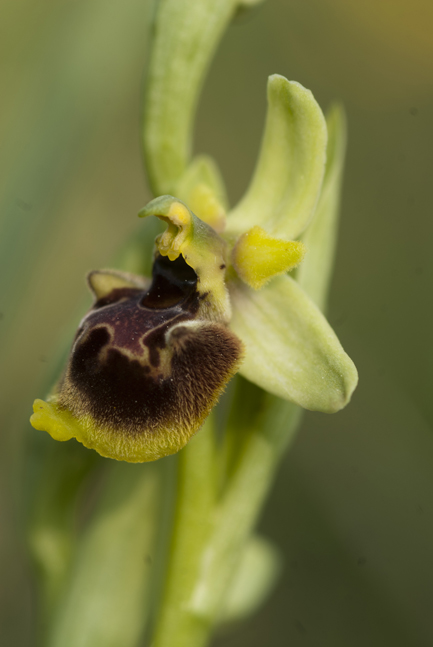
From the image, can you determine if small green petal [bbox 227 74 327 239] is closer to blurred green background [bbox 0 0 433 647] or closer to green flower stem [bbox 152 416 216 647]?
green flower stem [bbox 152 416 216 647]

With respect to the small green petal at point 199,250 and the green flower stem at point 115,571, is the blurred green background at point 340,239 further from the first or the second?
the small green petal at point 199,250

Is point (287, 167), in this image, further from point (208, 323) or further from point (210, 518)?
point (210, 518)

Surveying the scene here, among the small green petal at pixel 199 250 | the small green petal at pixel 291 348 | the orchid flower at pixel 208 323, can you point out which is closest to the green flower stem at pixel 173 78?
the orchid flower at pixel 208 323

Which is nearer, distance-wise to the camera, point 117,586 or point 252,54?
point 117,586

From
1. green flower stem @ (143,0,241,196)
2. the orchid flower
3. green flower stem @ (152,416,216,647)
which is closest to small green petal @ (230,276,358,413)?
the orchid flower

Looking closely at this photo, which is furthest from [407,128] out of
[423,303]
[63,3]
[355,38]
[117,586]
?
[117,586]

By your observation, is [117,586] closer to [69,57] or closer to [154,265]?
[154,265]
